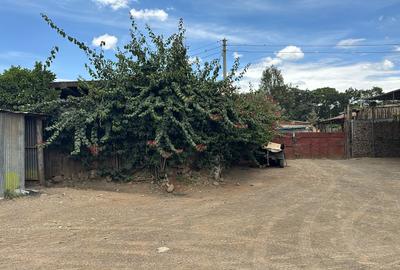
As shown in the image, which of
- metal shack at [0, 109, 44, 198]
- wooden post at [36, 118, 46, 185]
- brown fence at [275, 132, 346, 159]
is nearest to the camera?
metal shack at [0, 109, 44, 198]

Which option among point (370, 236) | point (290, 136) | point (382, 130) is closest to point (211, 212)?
point (370, 236)

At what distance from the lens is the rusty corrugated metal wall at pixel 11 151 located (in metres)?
11.3

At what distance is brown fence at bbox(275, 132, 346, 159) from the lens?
26.9 meters

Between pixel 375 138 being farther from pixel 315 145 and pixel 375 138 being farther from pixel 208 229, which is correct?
pixel 208 229

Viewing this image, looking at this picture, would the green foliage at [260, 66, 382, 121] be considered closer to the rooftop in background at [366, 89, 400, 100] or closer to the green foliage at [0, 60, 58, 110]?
the rooftop in background at [366, 89, 400, 100]

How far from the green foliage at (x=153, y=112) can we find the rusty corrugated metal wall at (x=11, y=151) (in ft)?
3.40

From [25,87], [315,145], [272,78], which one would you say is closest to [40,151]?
[25,87]

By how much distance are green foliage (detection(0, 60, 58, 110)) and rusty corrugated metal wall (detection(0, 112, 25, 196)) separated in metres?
2.48

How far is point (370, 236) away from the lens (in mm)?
7270

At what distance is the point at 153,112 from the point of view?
12.4 meters

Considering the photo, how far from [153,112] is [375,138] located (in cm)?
2055

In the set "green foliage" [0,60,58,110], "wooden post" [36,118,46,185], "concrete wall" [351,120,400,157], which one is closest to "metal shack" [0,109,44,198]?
"wooden post" [36,118,46,185]

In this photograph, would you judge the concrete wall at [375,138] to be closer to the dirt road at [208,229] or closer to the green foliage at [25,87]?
the dirt road at [208,229]

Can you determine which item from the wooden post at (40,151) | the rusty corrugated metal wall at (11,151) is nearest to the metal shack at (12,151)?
the rusty corrugated metal wall at (11,151)
